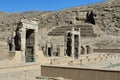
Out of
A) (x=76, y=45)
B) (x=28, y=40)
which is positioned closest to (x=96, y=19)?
(x=76, y=45)

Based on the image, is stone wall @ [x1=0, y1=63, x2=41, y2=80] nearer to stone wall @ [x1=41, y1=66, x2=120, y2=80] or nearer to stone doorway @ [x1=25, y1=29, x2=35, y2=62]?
stone wall @ [x1=41, y1=66, x2=120, y2=80]

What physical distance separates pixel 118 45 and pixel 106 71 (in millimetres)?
30685

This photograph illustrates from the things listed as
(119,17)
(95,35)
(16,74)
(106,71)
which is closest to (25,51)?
(16,74)

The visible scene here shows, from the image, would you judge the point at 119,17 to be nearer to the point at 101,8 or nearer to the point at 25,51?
the point at 101,8

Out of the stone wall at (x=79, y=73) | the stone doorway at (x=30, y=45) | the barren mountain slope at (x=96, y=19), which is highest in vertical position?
the barren mountain slope at (x=96, y=19)

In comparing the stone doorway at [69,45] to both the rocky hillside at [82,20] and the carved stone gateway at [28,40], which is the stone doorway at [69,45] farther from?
the rocky hillside at [82,20]

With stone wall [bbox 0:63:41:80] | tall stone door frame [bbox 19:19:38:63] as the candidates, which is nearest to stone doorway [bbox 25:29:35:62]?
tall stone door frame [bbox 19:19:38:63]

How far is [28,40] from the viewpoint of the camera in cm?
1697

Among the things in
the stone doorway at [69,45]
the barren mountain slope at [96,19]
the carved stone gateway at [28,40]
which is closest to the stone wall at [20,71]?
the carved stone gateway at [28,40]

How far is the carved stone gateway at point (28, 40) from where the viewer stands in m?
16.1

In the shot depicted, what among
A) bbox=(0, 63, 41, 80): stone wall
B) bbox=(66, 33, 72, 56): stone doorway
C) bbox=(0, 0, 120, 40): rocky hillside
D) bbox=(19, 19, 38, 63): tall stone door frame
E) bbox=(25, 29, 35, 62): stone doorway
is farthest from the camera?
bbox=(0, 0, 120, 40): rocky hillside

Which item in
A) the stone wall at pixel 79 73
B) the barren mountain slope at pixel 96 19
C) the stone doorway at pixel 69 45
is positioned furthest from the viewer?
the barren mountain slope at pixel 96 19

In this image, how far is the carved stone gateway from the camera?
635 inches

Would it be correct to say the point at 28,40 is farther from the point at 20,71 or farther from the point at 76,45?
the point at 76,45
